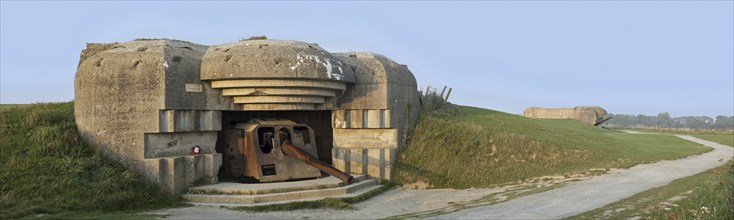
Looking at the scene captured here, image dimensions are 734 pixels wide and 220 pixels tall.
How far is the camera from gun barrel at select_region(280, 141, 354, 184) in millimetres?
11812

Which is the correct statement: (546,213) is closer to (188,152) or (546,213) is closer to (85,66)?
(188,152)

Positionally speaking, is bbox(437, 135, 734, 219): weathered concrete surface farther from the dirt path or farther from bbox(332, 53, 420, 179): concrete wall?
bbox(332, 53, 420, 179): concrete wall

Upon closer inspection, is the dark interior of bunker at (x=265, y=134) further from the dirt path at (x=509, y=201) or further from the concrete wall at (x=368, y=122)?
the dirt path at (x=509, y=201)

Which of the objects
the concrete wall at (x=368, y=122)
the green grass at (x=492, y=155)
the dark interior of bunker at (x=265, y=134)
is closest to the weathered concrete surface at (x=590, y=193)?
the green grass at (x=492, y=155)

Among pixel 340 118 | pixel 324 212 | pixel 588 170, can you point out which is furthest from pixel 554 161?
pixel 324 212

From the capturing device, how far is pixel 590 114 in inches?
1331

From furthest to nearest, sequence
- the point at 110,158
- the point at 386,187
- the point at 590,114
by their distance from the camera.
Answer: the point at 590,114 < the point at 386,187 < the point at 110,158

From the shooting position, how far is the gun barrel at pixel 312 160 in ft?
38.8

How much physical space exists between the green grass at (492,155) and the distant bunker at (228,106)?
2.79ft

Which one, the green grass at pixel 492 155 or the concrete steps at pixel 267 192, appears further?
the green grass at pixel 492 155

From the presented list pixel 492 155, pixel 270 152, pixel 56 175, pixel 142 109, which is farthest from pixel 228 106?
pixel 492 155

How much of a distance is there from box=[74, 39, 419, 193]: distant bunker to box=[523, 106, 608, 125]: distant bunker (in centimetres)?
2253

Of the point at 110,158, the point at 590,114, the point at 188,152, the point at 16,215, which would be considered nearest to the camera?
the point at 16,215

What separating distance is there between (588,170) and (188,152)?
31.6 feet
